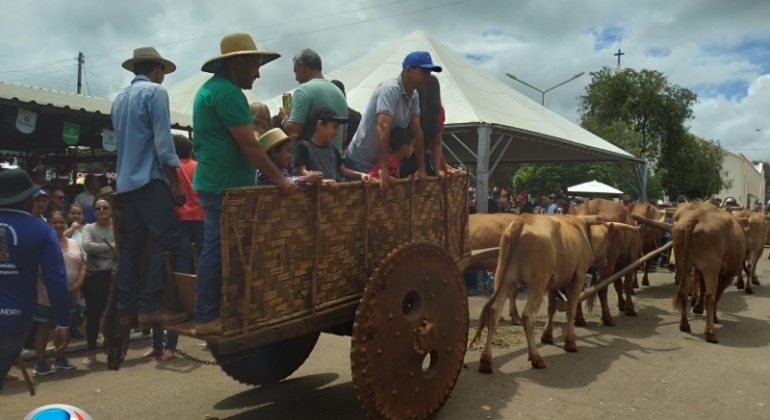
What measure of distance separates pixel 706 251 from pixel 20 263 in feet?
24.4

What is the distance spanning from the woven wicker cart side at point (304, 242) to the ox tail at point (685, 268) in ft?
15.6

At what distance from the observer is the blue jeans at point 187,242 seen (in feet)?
12.8

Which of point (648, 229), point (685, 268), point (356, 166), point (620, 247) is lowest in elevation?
point (685, 268)

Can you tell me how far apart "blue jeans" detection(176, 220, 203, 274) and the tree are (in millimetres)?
36243

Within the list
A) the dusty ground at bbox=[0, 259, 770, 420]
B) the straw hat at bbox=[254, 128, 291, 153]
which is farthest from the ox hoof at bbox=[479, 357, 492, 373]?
the straw hat at bbox=[254, 128, 291, 153]

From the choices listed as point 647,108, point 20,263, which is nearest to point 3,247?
point 20,263

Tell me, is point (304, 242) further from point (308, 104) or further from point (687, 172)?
point (687, 172)

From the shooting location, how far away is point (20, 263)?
3.54 meters

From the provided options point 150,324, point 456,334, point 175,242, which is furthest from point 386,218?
point 150,324

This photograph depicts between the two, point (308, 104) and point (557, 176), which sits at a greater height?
point (557, 176)

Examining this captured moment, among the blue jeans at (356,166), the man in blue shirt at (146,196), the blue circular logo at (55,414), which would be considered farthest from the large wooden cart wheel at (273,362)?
the blue circular logo at (55,414)

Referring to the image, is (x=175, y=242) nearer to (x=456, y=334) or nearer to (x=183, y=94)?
(x=456, y=334)

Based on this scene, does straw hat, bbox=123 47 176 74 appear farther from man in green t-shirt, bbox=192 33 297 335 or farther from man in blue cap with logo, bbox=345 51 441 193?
man in blue cap with logo, bbox=345 51 441 193

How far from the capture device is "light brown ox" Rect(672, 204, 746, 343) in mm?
7555
